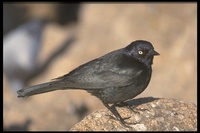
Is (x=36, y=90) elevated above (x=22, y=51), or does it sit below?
below

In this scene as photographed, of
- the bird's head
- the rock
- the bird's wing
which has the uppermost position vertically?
the bird's head

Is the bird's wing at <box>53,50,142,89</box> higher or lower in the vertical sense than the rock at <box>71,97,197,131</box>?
higher

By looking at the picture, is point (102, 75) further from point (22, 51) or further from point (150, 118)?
point (22, 51)

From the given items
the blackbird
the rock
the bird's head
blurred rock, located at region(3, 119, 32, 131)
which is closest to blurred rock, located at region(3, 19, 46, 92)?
blurred rock, located at region(3, 119, 32, 131)

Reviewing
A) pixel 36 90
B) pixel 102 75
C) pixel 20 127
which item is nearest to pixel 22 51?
pixel 20 127

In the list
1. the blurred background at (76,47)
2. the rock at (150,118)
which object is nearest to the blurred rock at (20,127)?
the blurred background at (76,47)

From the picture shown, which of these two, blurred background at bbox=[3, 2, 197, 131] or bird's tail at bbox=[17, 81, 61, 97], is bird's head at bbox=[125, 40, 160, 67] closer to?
bird's tail at bbox=[17, 81, 61, 97]

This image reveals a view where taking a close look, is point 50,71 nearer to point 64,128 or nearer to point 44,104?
point 44,104
